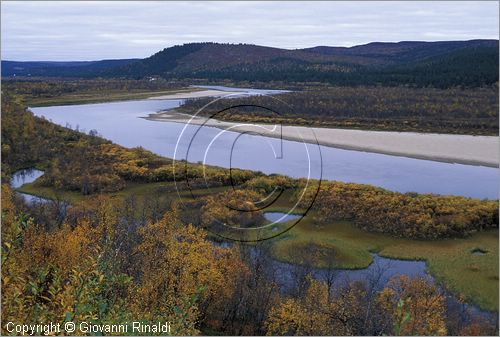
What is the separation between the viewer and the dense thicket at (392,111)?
162 feet

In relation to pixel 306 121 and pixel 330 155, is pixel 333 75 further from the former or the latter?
pixel 330 155

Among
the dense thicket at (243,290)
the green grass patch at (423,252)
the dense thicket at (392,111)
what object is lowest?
the green grass patch at (423,252)

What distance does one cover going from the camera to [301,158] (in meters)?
34.9

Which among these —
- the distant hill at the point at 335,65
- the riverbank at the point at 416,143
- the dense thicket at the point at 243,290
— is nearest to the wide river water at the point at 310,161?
the riverbank at the point at 416,143

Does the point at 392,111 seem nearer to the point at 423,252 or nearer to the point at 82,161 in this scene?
the point at 82,161

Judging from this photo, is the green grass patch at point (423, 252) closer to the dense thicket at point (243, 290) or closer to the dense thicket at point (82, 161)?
the dense thicket at point (243, 290)

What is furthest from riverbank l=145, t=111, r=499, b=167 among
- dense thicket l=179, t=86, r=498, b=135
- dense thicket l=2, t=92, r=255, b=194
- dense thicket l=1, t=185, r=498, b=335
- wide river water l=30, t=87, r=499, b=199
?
dense thicket l=1, t=185, r=498, b=335

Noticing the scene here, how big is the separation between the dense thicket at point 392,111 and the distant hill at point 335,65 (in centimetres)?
1486

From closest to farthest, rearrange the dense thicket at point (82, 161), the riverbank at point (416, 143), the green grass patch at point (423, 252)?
1. the green grass patch at point (423, 252)
2. the dense thicket at point (82, 161)
3. the riverbank at point (416, 143)

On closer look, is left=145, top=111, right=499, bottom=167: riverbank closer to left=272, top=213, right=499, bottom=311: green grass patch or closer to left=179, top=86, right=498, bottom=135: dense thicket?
left=179, top=86, right=498, bottom=135: dense thicket

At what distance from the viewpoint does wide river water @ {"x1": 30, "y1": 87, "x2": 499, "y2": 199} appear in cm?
2881

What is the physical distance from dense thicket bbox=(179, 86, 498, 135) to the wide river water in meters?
4.48

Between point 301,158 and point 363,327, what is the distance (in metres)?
23.5

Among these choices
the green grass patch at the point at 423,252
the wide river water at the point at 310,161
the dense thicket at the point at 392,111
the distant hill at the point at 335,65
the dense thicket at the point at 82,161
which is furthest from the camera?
the distant hill at the point at 335,65
